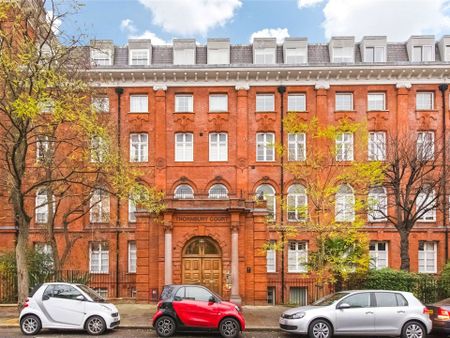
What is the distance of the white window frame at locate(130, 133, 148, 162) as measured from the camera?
104ft

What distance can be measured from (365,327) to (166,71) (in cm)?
2160

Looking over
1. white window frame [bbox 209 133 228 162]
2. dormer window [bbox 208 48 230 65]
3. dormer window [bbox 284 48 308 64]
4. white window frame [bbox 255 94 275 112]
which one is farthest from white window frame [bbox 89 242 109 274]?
dormer window [bbox 284 48 308 64]

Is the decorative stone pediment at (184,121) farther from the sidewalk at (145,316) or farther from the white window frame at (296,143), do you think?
the sidewalk at (145,316)

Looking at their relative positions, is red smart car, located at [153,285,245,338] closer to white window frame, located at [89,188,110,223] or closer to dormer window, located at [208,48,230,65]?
white window frame, located at [89,188,110,223]

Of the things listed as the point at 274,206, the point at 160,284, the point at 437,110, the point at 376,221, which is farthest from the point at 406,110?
the point at 160,284

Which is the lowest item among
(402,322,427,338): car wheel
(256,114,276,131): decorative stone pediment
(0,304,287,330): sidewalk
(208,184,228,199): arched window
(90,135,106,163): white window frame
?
(0,304,287,330): sidewalk

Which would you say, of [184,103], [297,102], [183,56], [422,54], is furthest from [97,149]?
[422,54]

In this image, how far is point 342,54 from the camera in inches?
1288

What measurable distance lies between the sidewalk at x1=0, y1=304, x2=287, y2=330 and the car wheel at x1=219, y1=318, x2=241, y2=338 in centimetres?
182

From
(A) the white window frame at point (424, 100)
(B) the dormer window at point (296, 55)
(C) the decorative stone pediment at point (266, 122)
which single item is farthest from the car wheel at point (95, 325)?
(A) the white window frame at point (424, 100)

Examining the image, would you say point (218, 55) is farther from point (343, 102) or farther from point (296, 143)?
point (343, 102)

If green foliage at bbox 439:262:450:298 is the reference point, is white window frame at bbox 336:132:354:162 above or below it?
above

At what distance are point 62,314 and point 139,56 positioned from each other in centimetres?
2220

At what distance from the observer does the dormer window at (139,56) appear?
33.1m
